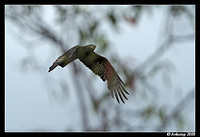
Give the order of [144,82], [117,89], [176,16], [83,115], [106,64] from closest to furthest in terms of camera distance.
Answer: [106,64]
[117,89]
[144,82]
[176,16]
[83,115]

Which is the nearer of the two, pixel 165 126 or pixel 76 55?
pixel 76 55

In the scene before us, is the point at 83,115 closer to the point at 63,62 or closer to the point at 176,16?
the point at 176,16

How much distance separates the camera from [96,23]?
97.7 inches

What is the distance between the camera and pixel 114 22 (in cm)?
229

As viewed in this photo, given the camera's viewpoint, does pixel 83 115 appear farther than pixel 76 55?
Yes

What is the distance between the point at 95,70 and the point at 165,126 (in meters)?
2.55

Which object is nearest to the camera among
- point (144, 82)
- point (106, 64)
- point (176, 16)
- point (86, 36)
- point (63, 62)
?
point (63, 62)

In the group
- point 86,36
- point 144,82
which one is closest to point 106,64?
point 86,36

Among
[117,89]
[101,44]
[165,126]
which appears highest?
[101,44]

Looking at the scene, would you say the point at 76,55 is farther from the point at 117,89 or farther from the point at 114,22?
the point at 114,22

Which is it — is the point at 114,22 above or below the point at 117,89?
above

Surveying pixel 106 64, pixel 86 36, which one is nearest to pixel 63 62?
pixel 106 64

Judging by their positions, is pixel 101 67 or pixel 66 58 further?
pixel 101 67

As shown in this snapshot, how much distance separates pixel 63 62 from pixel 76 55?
2 cm
